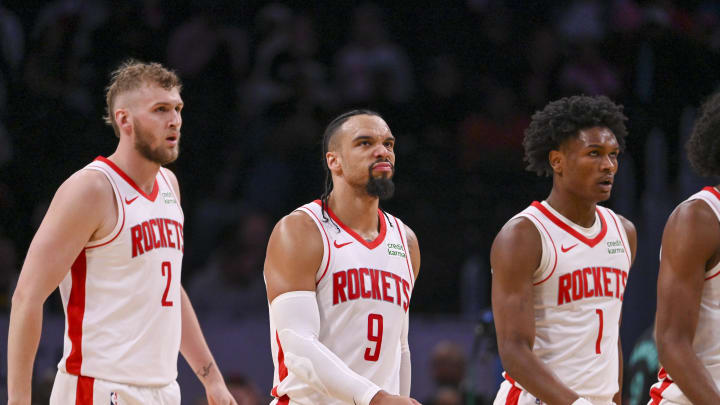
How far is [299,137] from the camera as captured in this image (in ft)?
33.4

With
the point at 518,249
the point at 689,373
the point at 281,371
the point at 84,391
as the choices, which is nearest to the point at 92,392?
the point at 84,391

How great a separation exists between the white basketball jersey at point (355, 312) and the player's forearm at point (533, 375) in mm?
496

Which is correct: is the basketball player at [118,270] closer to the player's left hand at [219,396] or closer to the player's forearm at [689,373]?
the player's left hand at [219,396]

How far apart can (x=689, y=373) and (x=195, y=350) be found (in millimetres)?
2236

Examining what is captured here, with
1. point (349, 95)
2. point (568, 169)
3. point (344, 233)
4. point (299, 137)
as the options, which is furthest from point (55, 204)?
point (349, 95)

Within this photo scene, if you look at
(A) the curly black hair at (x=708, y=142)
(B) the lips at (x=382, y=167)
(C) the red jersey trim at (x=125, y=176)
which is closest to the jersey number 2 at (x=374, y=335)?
(B) the lips at (x=382, y=167)

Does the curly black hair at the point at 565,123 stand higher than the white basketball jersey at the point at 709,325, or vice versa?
the curly black hair at the point at 565,123

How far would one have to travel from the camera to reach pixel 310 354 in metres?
4.16

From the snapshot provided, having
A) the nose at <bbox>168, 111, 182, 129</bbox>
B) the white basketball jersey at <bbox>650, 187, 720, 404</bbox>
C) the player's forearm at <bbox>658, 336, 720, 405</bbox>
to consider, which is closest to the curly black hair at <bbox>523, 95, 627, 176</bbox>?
the white basketball jersey at <bbox>650, 187, 720, 404</bbox>

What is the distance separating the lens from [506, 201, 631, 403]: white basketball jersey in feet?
15.1

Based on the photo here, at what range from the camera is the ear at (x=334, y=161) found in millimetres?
4648

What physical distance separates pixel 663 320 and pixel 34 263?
2609mm

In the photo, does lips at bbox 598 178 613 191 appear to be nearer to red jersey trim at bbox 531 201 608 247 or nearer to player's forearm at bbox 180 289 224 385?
red jersey trim at bbox 531 201 608 247

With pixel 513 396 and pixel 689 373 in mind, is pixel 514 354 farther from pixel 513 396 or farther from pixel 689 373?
pixel 689 373
